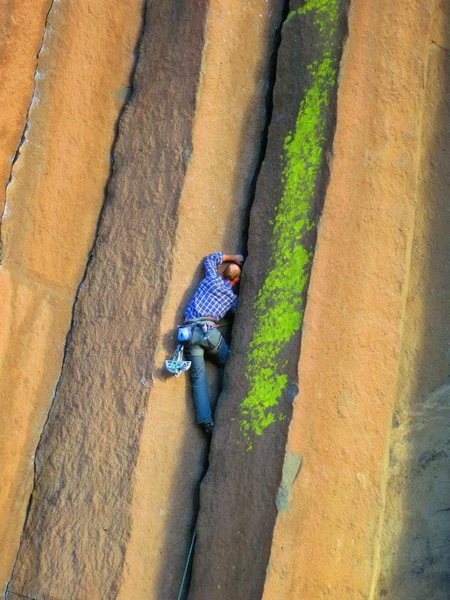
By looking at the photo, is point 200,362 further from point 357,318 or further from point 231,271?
point 357,318

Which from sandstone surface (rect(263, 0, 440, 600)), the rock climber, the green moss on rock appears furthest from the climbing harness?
sandstone surface (rect(263, 0, 440, 600))

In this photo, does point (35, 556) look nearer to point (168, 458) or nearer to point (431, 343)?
point (168, 458)

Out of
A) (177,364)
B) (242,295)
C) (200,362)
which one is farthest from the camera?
(242,295)

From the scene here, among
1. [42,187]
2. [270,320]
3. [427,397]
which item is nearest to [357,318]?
[270,320]

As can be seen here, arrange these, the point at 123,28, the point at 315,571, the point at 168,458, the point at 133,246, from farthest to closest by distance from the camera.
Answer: the point at 123,28 → the point at 133,246 → the point at 168,458 → the point at 315,571

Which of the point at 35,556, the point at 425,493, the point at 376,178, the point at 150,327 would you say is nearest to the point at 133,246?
the point at 150,327

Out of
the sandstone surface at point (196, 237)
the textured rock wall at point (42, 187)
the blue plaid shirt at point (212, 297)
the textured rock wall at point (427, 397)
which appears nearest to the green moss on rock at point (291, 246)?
the blue plaid shirt at point (212, 297)
